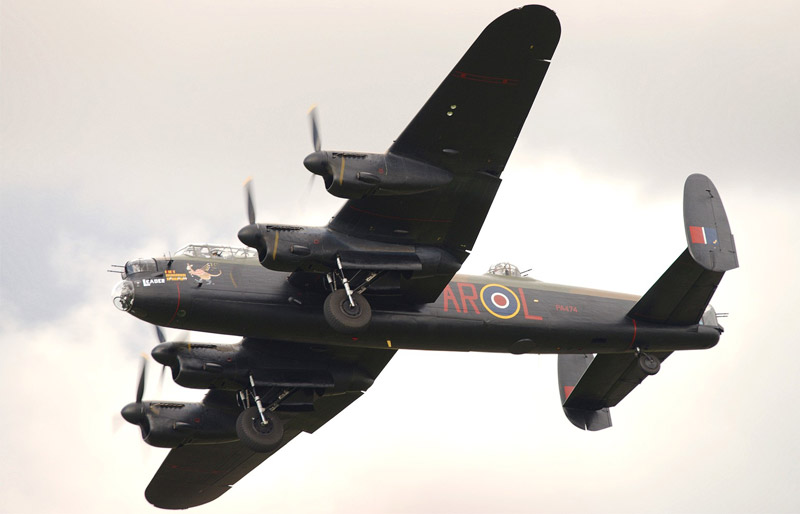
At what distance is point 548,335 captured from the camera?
102 feet

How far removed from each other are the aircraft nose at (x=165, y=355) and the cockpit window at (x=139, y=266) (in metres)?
3.40

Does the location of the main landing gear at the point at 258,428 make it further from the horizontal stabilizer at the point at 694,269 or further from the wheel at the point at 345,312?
the horizontal stabilizer at the point at 694,269

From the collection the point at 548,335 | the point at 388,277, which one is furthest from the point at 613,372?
the point at 388,277

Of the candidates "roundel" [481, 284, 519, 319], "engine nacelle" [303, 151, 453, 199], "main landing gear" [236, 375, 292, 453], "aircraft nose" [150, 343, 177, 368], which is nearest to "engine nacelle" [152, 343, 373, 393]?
"aircraft nose" [150, 343, 177, 368]

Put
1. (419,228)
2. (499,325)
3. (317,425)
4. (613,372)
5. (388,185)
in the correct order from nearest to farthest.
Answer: (388,185), (419,228), (499,325), (613,372), (317,425)

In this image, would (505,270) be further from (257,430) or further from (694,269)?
(257,430)

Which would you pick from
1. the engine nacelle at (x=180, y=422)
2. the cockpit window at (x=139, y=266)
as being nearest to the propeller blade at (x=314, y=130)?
the cockpit window at (x=139, y=266)

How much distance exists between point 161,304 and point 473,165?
8074mm

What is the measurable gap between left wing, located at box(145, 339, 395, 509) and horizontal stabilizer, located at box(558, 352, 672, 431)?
18.6 feet

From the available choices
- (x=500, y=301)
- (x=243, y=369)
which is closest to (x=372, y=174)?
(x=500, y=301)

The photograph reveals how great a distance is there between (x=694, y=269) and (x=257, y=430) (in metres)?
12.3

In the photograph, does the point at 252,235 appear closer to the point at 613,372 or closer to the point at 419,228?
the point at 419,228

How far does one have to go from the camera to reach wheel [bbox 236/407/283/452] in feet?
102

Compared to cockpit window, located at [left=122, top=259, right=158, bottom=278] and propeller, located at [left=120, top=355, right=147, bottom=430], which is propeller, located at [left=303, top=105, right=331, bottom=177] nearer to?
cockpit window, located at [left=122, top=259, right=158, bottom=278]
